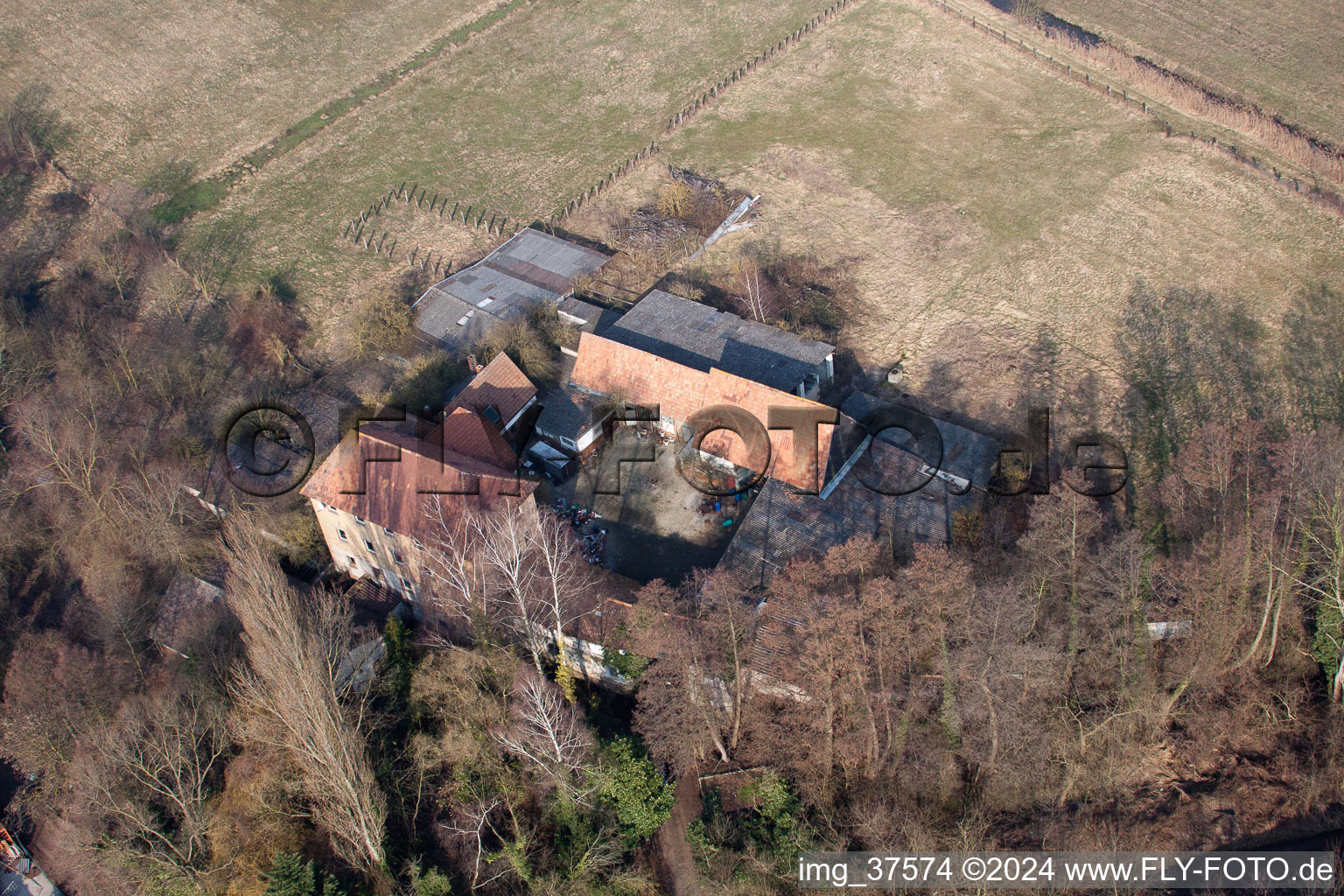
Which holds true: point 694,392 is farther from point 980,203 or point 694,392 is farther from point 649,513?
point 980,203

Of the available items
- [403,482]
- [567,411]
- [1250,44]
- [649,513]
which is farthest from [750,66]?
[403,482]

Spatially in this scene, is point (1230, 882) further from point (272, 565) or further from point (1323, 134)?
point (1323, 134)

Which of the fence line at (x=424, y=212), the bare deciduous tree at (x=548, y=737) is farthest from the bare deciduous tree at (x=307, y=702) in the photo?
the fence line at (x=424, y=212)

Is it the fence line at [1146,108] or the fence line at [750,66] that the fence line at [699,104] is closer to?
the fence line at [750,66]

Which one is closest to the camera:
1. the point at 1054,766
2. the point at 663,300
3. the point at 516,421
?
the point at 1054,766

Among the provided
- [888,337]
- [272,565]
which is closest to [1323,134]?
[888,337]

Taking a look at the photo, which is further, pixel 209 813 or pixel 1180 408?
pixel 1180 408

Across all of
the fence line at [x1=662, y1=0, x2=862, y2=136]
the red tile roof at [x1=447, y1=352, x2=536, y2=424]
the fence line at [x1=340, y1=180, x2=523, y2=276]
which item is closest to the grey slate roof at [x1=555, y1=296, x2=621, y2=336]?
the red tile roof at [x1=447, y1=352, x2=536, y2=424]
